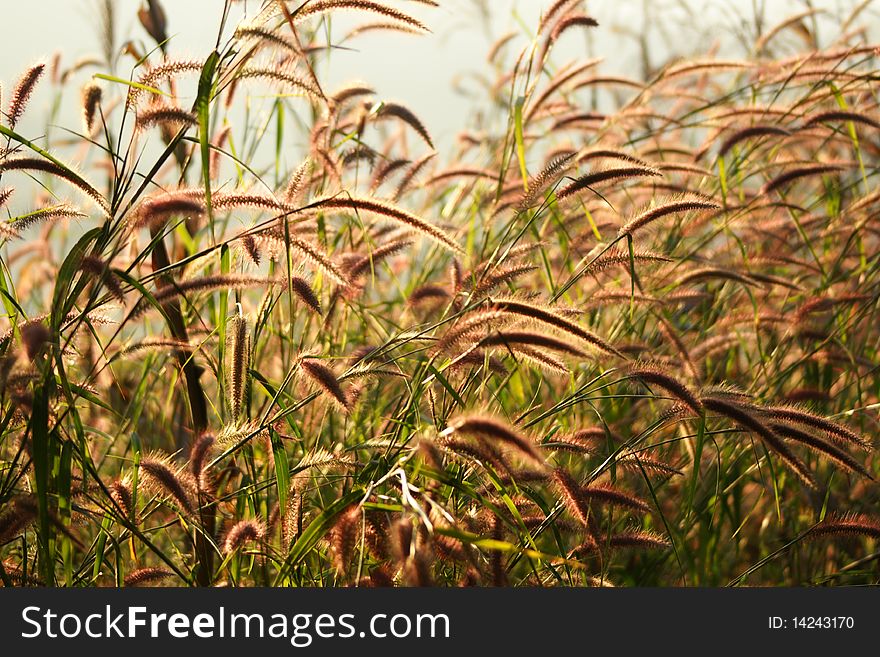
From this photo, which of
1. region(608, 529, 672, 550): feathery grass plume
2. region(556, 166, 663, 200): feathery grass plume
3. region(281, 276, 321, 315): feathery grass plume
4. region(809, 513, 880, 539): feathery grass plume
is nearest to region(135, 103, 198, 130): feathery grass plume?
region(281, 276, 321, 315): feathery grass plume

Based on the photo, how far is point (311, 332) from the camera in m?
3.93

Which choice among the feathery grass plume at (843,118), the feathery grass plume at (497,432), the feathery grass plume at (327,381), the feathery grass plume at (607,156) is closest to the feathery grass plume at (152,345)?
the feathery grass plume at (327,381)

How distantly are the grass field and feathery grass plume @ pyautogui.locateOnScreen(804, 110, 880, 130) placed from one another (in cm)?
1

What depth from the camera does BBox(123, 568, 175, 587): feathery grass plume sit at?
213 centimetres

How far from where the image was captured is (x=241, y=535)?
201 cm

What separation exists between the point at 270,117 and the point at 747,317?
1750 millimetres

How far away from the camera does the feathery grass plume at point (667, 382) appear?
2.03 m

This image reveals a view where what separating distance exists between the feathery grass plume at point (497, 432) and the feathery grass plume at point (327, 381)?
14.7 inches

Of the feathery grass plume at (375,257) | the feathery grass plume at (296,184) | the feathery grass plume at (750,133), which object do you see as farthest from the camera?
the feathery grass plume at (750,133)

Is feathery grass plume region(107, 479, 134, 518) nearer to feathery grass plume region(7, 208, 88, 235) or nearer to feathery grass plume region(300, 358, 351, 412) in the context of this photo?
feathery grass plume region(300, 358, 351, 412)

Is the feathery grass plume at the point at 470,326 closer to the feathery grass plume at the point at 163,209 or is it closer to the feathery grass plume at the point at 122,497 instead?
the feathery grass plume at the point at 163,209

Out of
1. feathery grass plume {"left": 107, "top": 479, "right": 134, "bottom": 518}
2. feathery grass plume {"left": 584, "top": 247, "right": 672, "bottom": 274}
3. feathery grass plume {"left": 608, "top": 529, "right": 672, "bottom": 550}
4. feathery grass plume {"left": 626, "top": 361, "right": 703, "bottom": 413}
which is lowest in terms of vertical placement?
feathery grass plume {"left": 608, "top": 529, "right": 672, "bottom": 550}

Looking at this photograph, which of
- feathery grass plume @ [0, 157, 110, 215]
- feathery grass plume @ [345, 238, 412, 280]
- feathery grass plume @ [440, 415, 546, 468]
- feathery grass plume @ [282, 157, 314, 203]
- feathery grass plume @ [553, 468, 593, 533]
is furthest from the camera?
feathery grass plume @ [345, 238, 412, 280]

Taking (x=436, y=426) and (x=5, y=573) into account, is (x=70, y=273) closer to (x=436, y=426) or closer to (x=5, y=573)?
(x=5, y=573)
